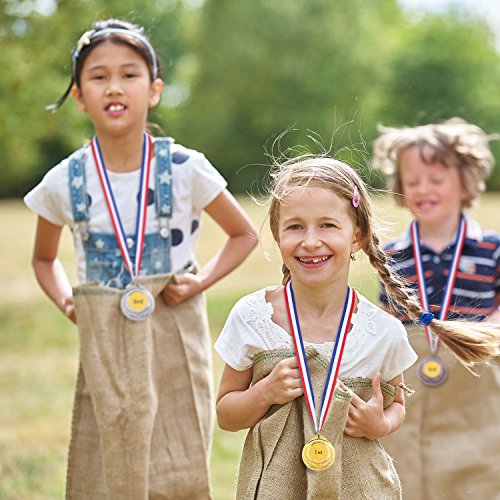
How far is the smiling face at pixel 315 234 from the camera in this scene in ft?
10.00

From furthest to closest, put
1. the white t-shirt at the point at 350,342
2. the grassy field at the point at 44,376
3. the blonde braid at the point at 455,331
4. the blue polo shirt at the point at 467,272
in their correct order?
the grassy field at the point at 44,376
the blue polo shirt at the point at 467,272
the blonde braid at the point at 455,331
the white t-shirt at the point at 350,342

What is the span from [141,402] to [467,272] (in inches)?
61.9

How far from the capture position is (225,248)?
441cm

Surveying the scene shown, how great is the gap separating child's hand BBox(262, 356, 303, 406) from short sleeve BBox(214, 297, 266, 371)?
0.40 ft

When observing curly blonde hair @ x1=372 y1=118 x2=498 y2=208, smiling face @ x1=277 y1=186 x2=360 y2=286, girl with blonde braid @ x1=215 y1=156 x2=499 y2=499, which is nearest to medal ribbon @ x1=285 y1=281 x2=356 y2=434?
girl with blonde braid @ x1=215 y1=156 x2=499 y2=499

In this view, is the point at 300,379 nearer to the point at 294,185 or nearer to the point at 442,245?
the point at 294,185

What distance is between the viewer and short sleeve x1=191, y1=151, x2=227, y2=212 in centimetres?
417

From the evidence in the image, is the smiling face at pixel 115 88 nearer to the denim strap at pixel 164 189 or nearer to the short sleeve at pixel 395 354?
the denim strap at pixel 164 189

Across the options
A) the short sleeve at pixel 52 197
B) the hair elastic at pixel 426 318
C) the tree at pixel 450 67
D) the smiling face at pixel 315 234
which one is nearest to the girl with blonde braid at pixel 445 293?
the hair elastic at pixel 426 318

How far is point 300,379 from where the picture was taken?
3.00 meters

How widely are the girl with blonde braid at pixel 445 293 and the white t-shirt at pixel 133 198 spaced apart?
834 mm

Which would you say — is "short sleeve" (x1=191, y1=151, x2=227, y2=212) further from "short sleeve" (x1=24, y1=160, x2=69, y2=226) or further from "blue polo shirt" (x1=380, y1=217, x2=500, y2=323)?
"blue polo shirt" (x1=380, y1=217, x2=500, y2=323)

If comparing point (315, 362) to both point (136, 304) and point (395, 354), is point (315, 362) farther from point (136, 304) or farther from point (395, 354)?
point (136, 304)

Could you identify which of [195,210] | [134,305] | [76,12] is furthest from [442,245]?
[76,12]
